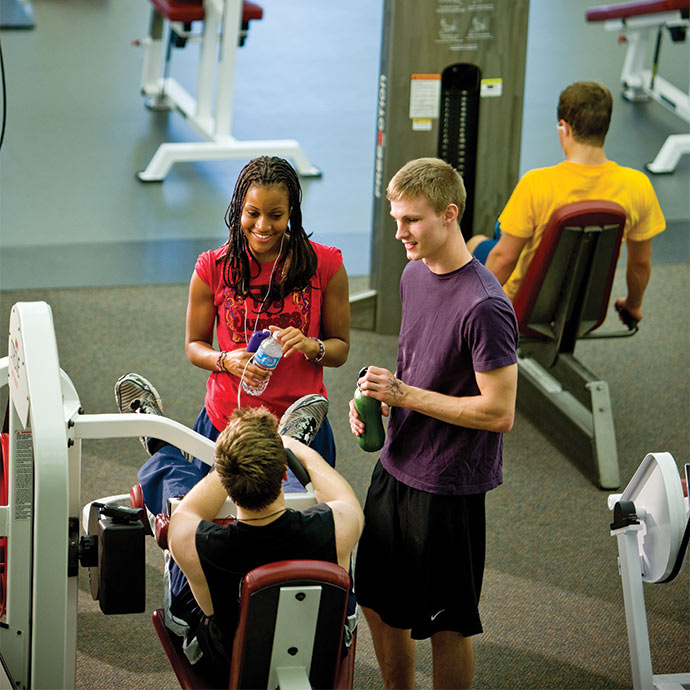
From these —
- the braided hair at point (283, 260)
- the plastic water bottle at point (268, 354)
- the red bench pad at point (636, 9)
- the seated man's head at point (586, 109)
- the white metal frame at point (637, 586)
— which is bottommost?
the white metal frame at point (637, 586)

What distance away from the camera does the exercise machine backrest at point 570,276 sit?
3.83m

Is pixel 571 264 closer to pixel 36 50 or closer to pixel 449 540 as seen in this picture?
pixel 449 540

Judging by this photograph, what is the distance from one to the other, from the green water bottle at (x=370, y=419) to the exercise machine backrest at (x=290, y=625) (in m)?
0.65

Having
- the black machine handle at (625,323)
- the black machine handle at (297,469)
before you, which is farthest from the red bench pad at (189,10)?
the black machine handle at (297,469)

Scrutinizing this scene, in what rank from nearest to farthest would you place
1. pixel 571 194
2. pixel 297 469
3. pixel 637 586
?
pixel 297 469, pixel 637 586, pixel 571 194

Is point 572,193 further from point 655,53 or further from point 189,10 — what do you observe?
point 655,53

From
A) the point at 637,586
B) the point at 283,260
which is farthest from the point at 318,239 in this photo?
the point at 637,586

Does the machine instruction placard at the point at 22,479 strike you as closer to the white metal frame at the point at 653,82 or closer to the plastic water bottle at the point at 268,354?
the plastic water bottle at the point at 268,354

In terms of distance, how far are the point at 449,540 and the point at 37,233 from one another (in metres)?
4.37

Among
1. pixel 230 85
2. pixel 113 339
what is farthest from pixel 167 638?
pixel 230 85

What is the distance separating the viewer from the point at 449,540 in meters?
2.42

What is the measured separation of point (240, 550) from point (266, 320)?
0.83m

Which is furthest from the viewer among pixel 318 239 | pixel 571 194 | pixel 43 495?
pixel 318 239

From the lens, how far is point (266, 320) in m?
2.68
